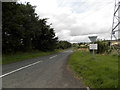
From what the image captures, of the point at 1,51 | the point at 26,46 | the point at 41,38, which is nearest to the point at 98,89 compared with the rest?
the point at 1,51

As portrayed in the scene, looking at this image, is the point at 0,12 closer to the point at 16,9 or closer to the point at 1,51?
the point at 16,9

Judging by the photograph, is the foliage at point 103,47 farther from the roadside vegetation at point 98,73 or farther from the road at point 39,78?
the road at point 39,78

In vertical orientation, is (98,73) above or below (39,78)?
above

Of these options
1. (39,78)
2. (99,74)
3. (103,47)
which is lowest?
(39,78)

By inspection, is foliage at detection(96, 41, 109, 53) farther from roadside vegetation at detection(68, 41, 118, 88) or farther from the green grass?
the green grass

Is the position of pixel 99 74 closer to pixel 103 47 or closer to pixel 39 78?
pixel 39 78

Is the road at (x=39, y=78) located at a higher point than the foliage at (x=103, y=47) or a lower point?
lower

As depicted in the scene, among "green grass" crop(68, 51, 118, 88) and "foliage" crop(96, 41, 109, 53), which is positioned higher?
"foliage" crop(96, 41, 109, 53)

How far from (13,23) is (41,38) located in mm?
26707

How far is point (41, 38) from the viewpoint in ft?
177

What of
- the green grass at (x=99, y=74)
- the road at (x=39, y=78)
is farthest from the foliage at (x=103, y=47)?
the road at (x=39, y=78)

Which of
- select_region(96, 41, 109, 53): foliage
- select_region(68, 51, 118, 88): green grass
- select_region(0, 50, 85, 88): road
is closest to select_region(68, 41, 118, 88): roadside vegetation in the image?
select_region(68, 51, 118, 88): green grass

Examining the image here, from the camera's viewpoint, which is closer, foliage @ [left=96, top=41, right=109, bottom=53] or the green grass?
the green grass

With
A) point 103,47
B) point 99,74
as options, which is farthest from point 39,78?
point 103,47
